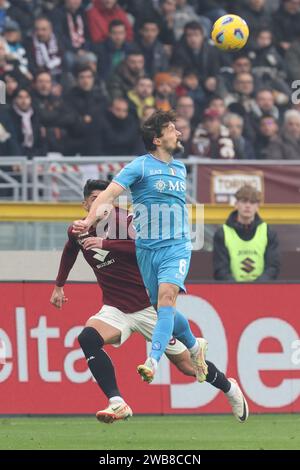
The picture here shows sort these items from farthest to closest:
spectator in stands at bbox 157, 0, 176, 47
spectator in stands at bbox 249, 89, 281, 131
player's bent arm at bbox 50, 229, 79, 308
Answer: spectator in stands at bbox 157, 0, 176, 47, spectator in stands at bbox 249, 89, 281, 131, player's bent arm at bbox 50, 229, 79, 308

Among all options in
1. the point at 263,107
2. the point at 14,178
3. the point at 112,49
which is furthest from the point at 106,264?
the point at 112,49

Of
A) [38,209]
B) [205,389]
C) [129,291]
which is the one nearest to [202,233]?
[38,209]

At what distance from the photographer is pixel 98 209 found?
32.7 feet

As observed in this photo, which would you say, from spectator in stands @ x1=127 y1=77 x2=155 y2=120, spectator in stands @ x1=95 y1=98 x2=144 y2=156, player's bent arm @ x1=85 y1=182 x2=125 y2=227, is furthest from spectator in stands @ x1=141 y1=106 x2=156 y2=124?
player's bent arm @ x1=85 y1=182 x2=125 y2=227

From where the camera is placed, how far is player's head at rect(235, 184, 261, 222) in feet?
46.4

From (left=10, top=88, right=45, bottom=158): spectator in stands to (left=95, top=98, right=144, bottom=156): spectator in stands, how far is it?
96cm

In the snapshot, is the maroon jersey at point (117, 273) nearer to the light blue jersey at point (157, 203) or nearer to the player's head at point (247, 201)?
the light blue jersey at point (157, 203)

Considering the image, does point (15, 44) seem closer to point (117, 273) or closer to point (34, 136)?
point (34, 136)

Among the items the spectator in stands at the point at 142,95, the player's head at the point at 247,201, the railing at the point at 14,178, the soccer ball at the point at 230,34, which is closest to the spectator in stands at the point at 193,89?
the spectator in stands at the point at 142,95

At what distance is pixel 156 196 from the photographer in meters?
10.6

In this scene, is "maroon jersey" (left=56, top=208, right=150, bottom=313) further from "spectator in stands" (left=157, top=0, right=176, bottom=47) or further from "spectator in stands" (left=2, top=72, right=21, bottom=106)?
"spectator in stands" (left=157, top=0, right=176, bottom=47)

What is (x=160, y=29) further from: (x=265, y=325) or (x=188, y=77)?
(x=265, y=325)

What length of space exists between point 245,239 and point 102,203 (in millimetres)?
4514

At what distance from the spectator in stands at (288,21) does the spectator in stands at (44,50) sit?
4261 millimetres
